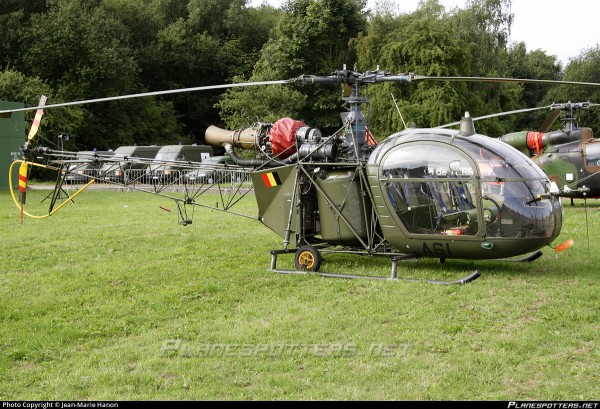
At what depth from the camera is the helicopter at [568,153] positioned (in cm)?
1972

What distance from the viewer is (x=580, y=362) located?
6512mm

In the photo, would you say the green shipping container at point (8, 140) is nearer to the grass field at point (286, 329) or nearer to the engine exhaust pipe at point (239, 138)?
the grass field at point (286, 329)

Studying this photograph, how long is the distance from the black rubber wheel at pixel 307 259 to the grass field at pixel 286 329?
40 cm

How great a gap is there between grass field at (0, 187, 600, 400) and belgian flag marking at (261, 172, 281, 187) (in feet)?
4.48

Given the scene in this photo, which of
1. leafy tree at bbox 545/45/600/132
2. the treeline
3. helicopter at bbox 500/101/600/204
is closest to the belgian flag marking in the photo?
helicopter at bbox 500/101/600/204

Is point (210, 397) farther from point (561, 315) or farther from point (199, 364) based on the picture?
point (561, 315)

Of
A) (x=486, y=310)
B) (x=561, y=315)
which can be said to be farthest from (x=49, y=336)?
(x=561, y=315)

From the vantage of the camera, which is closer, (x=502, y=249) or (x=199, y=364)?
(x=199, y=364)

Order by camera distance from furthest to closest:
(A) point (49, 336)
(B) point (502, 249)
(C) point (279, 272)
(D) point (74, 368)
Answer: (C) point (279, 272) → (B) point (502, 249) → (A) point (49, 336) → (D) point (74, 368)

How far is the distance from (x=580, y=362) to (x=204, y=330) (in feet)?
12.6

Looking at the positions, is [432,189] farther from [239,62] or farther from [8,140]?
[239,62]

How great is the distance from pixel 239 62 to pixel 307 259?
167ft
